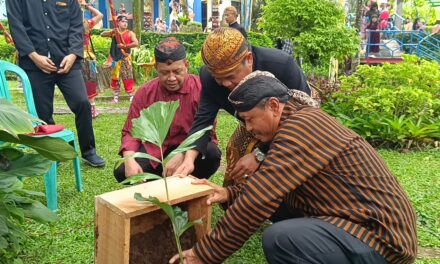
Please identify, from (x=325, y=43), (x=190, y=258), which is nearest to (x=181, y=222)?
(x=190, y=258)

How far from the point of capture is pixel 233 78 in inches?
112

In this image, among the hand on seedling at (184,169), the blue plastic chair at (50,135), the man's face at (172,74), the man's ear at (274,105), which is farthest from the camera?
the blue plastic chair at (50,135)

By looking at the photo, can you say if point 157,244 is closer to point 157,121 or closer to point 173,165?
point 173,165

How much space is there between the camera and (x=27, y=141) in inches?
104

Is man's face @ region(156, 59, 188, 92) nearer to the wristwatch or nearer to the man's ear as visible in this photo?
the wristwatch

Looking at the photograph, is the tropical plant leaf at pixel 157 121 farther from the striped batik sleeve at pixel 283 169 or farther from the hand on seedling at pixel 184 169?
the hand on seedling at pixel 184 169

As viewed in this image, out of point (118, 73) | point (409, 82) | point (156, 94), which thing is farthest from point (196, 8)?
point (156, 94)

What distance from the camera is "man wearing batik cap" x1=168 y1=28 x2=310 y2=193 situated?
2.78 meters

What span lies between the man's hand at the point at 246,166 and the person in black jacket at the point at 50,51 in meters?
2.29

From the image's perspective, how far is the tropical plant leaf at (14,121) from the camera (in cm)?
A: 238

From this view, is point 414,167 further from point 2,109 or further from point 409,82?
point 2,109

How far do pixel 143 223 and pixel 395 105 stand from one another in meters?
4.58

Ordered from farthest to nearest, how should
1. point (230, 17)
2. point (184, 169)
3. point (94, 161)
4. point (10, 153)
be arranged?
point (230, 17)
point (94, 161)
point (184, 169)
point (10, 153)

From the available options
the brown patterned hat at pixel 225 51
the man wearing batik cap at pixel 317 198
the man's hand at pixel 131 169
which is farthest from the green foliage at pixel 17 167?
the man wearing batik cap at pixel 317 198
